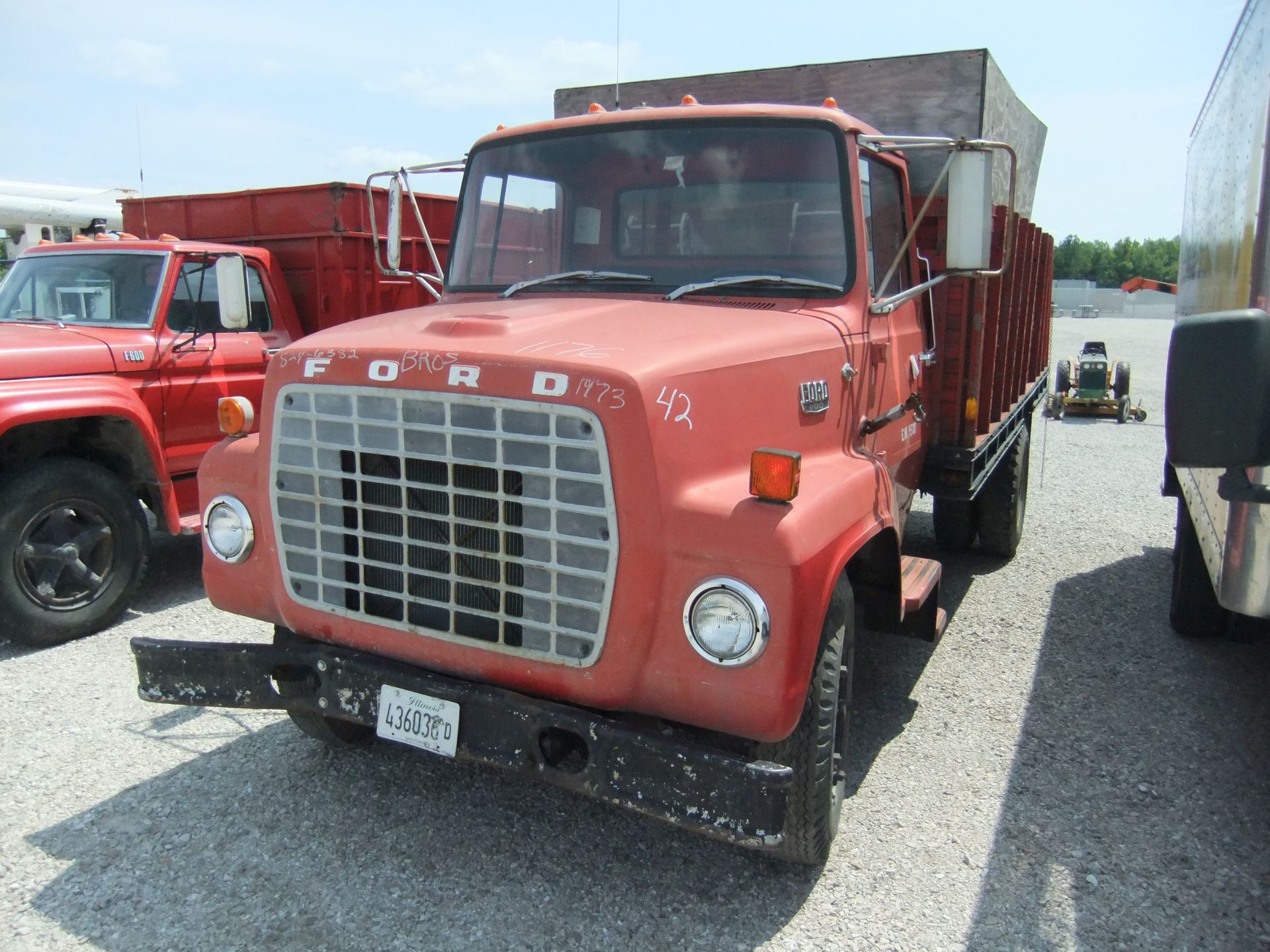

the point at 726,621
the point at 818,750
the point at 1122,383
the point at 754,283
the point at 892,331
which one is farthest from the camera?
the point at 1122,383

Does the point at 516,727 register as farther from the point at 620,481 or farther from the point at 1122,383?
the point at 1122,383

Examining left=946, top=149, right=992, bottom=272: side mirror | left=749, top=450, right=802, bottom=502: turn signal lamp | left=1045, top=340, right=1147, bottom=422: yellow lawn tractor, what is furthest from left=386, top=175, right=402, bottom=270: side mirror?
left=1045, top=340, right=1147, bottom=422: yellow lawn tractor

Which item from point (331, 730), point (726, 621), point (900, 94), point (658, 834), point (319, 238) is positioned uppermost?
point (900, 94)

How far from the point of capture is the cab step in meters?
3.84

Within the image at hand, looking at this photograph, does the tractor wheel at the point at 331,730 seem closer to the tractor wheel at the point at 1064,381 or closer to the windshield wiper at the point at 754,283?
the windshield wiper at the point at 754,283

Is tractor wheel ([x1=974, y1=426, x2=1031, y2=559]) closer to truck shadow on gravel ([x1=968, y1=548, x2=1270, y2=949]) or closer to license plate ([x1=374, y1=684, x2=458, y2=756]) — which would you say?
truck shadow on gravel ([x1=968, y1=548, x2=1270, y2=949])

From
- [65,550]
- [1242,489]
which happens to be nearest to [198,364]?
[65,550]

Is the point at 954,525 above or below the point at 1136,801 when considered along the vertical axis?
above

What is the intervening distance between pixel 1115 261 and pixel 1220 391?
13287 centimetres

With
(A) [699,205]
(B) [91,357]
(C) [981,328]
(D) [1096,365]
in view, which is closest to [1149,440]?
(D) [1096,365]

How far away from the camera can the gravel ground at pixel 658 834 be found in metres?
2.94

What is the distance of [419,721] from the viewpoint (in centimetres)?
295

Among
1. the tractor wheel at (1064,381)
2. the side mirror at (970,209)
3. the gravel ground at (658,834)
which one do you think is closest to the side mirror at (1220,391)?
the side mirror at (970,209)

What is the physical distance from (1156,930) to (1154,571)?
4.33 meters
